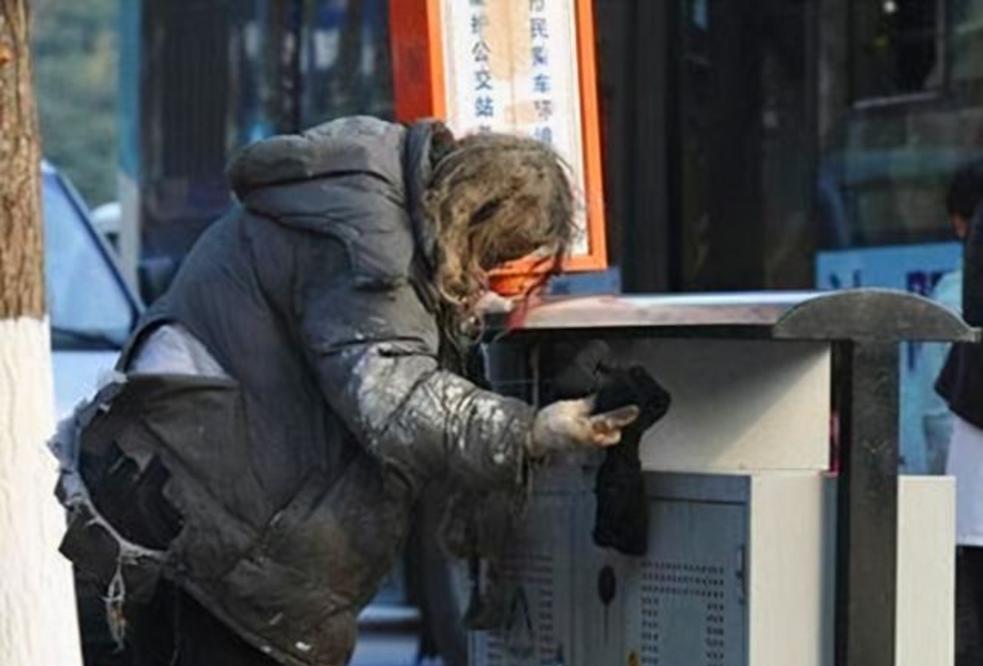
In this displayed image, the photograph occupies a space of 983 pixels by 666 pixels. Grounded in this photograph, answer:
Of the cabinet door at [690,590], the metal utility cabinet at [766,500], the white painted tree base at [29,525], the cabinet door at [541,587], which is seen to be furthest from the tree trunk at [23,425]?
the cabinet door at [690,590]

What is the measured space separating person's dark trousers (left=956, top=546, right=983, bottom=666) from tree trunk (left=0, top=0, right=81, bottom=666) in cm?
232

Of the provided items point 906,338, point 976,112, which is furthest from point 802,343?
point 976,112

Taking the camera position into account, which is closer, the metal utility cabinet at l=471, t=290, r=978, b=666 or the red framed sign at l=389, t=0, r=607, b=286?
the metal utility cabinet at l=471, t=290, r=978, b=666

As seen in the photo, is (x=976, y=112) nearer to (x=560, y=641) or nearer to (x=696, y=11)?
(x=696, y=11)

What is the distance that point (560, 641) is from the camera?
5.27 metres

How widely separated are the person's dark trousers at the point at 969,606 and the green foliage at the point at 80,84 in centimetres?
2890

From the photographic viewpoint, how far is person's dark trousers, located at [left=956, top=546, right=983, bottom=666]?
22.7 feet

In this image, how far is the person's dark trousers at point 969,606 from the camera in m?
6.92

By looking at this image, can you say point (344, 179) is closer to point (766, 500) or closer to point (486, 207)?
point (486, 207)

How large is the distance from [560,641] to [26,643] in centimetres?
151

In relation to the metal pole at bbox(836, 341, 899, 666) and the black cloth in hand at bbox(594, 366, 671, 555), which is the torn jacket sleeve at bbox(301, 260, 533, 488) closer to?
the black cloth in hand at bbox(594, 366, 671, 555)

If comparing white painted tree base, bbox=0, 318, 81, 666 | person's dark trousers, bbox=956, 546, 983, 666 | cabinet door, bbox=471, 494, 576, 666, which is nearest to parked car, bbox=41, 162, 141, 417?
white painted tree base, bbox=0, 318, 81, 666

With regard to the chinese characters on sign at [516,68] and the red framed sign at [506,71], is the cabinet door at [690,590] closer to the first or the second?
the red framed sign at [506,71]

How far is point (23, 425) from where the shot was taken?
6.29 meters
